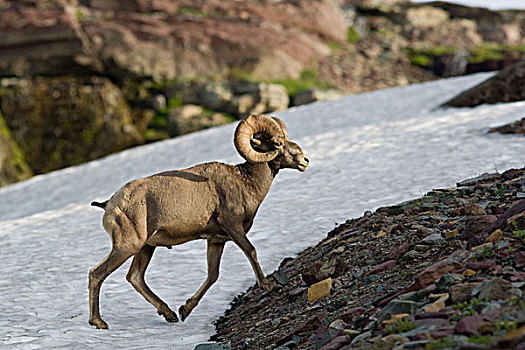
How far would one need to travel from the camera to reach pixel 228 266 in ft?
32.6

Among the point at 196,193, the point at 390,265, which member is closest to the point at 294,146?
the point at 196,193

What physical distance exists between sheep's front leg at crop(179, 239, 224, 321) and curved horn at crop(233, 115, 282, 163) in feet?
4.09

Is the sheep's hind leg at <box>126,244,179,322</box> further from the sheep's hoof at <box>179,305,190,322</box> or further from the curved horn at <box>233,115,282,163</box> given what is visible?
the curved horn at <box>233,115,282,163</box>

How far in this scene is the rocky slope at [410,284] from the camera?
4.43 metres

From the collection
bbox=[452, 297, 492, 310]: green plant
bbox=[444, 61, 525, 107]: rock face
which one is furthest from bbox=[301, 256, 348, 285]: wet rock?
bbox=[444, 61, 525, 107]: rock face

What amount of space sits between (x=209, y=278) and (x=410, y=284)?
3.04m

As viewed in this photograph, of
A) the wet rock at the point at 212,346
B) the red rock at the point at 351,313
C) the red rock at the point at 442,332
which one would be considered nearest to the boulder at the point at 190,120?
the wet rock at the point at 212,346

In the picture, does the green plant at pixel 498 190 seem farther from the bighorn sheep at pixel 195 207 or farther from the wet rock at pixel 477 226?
the bighorn sheep at pixel 195 207

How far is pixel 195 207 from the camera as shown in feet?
24.6

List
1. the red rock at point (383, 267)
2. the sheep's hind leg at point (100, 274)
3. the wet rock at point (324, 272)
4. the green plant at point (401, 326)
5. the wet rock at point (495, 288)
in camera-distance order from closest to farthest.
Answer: the green plant at point (401, 326) < the wet rock at point (495, 288) < the red rock at point (383, 267) < the sheep's hind leg at point (100, 274) < the wet rock at point (324, 272)

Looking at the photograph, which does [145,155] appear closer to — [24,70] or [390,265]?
[24,70]

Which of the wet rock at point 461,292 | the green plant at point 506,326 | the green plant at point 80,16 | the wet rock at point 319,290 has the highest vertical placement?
the green plant at point 506,326

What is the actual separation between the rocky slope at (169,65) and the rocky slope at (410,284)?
17274mm

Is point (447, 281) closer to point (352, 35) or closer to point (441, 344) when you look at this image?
point (441, 344)
